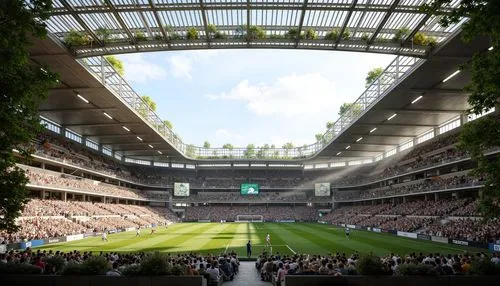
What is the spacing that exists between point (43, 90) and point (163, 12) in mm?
16541

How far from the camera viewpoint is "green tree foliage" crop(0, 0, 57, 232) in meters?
11.9

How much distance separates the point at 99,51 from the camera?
32.4 meters

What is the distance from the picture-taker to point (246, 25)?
1181 inches

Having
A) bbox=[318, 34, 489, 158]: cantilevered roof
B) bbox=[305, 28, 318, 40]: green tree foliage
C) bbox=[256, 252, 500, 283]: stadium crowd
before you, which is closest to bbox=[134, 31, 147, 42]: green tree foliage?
bbox=[305, 28, 318, 40]: green tree foliage

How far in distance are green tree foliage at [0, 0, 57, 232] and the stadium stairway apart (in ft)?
33.8

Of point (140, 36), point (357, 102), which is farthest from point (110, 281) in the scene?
point (357, 102)

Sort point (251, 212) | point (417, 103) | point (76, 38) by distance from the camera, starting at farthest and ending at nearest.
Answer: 1. point (251, 212)
2. point (417, 103)
3. point (76, 38)

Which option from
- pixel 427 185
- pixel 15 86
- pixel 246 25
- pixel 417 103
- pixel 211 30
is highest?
pixel 246 25

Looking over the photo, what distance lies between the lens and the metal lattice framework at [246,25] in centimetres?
2747

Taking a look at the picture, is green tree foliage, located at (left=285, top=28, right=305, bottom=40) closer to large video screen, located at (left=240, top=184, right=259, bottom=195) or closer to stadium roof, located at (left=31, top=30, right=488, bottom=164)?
stadium roof, located at (left=31, top=30, right=488, bottom=164)

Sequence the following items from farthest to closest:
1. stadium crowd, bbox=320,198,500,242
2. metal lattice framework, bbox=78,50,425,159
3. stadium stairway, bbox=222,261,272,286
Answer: stadium crowd, bbox=320,198,500,242 → metal lattice framework, bbox=78,50,425,159 → stadium stairway, bbox=222,261,272,286

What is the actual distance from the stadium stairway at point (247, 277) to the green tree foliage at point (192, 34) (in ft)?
55.3

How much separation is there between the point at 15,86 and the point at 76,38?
2026cm

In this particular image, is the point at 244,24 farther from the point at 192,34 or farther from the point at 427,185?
the point at 427,185
